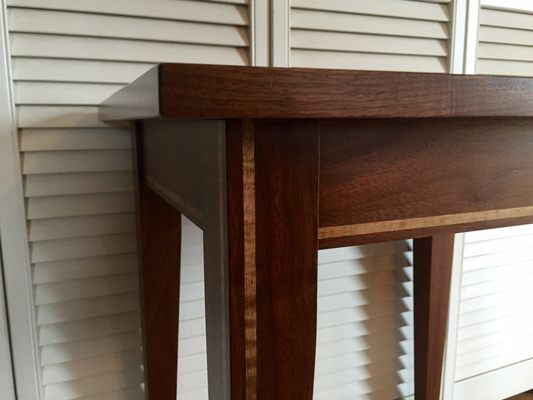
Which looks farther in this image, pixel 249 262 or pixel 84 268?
pixel 84 268

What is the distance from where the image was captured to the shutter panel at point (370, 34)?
0.88 m

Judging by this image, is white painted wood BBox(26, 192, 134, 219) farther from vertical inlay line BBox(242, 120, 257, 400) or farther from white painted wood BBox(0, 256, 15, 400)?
vertical inlay line BBox(242, 120, 257, 400)

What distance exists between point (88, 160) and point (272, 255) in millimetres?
527

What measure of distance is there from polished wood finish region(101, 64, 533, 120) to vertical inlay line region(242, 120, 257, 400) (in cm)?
3

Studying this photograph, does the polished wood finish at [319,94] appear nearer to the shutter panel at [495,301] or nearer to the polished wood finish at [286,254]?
the polished wood finish at [286,254]

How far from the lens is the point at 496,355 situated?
48.1 inches

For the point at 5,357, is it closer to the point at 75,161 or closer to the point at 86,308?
the point at 86,308

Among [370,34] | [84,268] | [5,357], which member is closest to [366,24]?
[370,34]

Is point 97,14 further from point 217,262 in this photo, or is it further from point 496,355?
point 496,355

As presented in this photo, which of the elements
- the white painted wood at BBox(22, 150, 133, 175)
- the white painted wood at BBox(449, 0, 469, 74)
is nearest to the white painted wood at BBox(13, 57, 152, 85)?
the white painted wood at BBox(22, 150, 133, 175)

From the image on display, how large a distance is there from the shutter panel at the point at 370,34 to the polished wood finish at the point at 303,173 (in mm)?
502

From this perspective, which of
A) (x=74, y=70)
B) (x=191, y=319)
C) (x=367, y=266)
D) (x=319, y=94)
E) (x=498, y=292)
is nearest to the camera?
(x=319, y=94)

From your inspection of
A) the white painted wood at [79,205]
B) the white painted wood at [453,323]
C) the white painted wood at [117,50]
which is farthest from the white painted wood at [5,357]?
the white painted wood at [453,323]

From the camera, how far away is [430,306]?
989 mm
